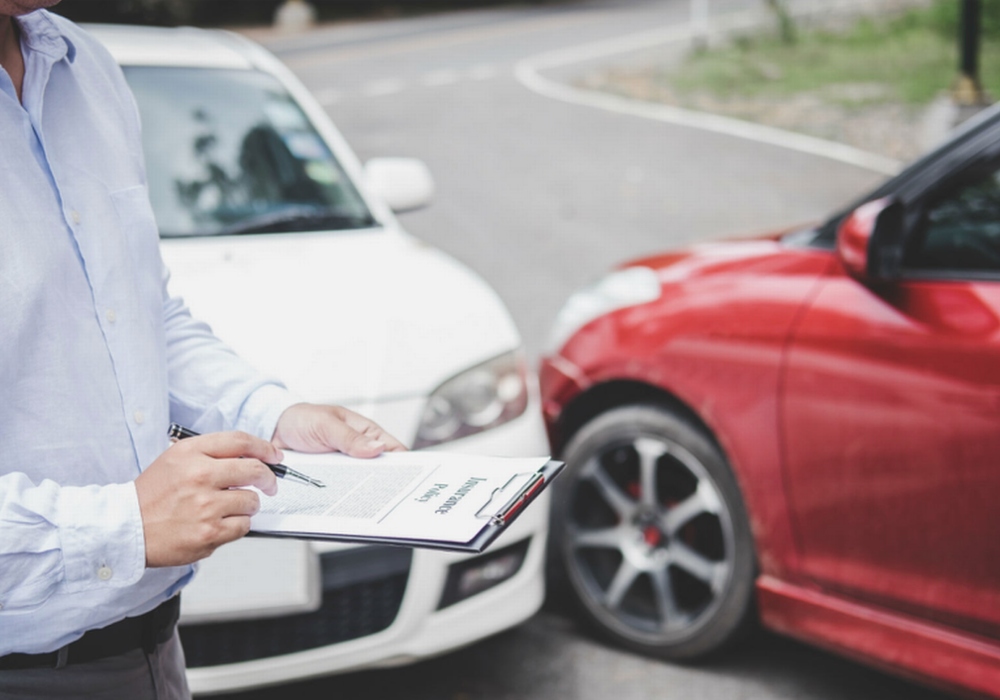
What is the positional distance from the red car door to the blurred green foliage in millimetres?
11786

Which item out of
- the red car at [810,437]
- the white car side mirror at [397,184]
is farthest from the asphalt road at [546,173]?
the red car at [810,437]

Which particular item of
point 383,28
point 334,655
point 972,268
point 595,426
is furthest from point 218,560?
point 383,28

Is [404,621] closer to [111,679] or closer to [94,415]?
[111,679]

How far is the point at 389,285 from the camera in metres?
3.25

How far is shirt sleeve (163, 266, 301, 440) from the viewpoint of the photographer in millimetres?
1742

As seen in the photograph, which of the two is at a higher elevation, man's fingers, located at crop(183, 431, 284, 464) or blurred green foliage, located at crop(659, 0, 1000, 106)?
man's fingers, located at crop(183, 431, 284, 464)

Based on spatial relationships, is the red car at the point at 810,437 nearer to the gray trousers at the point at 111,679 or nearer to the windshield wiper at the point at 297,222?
the windshield wiper at the point at 297,222

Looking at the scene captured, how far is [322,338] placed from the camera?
2.88 m

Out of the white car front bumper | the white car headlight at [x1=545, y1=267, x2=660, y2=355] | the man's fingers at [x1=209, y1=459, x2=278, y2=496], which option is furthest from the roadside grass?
the man's fingers at [x1=209, y1=459, x2=278, y2=496]

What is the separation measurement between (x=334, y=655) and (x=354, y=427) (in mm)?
1196

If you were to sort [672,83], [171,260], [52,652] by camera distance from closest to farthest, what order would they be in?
[52,652] → [171,260] → [672,83]

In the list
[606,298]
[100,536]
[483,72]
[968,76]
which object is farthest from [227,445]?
[483,72]

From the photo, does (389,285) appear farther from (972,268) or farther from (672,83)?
(672,83)

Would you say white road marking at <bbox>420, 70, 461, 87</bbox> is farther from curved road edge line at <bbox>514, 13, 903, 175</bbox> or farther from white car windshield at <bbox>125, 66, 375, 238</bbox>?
white car windshield at <bbox>125, 66, 375, 238</bbox>
